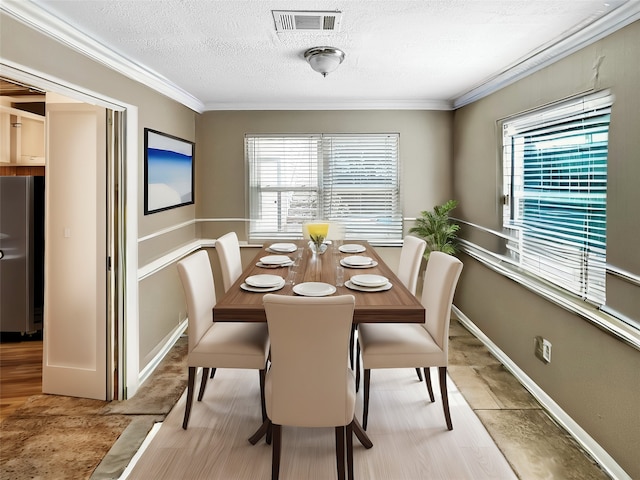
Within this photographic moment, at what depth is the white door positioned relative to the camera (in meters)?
2.95

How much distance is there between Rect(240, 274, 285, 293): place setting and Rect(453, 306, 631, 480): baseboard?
1.83 meters

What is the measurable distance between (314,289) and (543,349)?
5.35 ft

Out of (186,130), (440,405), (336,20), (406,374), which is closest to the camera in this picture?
(336,20)

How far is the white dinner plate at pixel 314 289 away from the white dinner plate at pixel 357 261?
0.58m

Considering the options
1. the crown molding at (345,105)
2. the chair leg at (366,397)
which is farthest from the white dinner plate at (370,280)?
the crown molding at (345,105)

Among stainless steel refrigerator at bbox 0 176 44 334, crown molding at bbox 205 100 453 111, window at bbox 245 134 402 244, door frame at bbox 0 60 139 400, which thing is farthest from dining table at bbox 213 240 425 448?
stainless steel refrigerator at bbox 0 176 44 334

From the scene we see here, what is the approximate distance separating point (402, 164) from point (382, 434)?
10.0ft

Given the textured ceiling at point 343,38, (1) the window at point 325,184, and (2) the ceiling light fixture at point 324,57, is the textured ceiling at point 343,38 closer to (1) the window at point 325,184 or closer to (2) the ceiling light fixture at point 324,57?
(2) the ceiling light fixture at point 324,57

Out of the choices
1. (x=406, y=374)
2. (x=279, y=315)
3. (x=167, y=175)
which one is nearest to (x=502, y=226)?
(x=406, y=374)

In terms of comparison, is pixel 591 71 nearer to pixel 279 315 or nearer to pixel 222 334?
pixel 279 315

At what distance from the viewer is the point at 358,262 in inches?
122

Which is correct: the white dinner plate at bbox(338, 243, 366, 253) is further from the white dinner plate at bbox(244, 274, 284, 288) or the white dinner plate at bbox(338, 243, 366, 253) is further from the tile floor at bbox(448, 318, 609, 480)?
the tile floor at bbox(448, 318, 609, 480)

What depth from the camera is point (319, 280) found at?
2693 millimetres

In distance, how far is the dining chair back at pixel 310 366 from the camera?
1.89m
